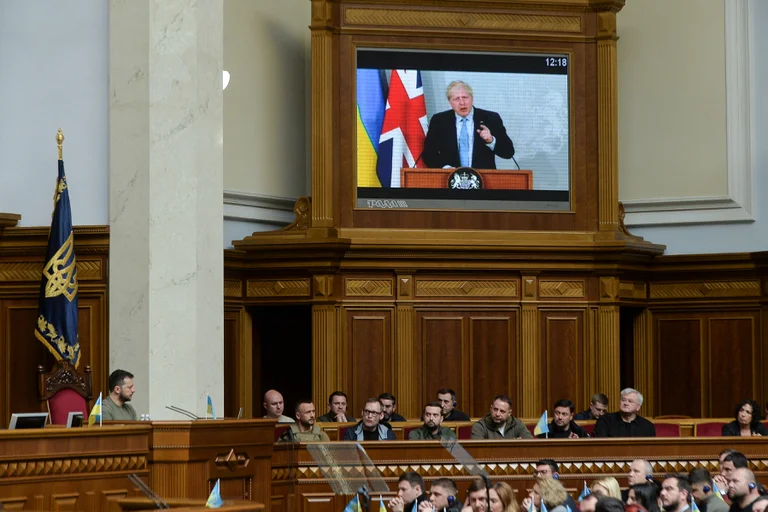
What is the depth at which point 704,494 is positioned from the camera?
8.34 meters

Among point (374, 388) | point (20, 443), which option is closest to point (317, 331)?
point (374, 388)

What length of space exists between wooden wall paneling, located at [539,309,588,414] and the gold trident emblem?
207 inches

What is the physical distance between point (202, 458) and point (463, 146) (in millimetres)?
7013

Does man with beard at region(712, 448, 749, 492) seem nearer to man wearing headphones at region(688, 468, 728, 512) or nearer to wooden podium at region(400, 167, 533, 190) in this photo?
man wearing headphones at region(688, 468, 728, 512)

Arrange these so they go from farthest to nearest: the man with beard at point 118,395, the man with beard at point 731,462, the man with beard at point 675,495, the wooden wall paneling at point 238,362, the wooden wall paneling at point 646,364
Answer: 1. the wooden wall paneling at point 646,364
2. the wooden wall paneling at point 238,362
3. the man with beard at point 118,395
4. the man with beard at point 731,462
5. the man with beard at point 675,495

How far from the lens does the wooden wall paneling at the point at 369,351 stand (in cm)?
1485

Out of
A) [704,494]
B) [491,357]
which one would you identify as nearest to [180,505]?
[704,494]

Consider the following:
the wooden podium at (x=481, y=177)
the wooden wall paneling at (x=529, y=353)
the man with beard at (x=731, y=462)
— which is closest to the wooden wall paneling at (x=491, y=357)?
the wooden wall paneling at (x=529, y=353)

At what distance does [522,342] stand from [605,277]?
1.11 m

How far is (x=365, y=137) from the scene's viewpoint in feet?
49.7

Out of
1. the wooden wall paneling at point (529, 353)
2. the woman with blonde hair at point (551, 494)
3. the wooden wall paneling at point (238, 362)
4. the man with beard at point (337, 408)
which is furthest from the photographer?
the wooden wall paneling at point (529, 353)

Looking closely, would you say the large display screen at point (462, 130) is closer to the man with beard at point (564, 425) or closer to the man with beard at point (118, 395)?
the man with beard at point (564, 425)

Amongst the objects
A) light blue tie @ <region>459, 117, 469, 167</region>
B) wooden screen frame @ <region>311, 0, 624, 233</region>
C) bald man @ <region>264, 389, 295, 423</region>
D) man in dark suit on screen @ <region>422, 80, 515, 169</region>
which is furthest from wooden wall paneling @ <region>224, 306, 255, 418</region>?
bald man @ <region>264, 389, 295, 423</region>

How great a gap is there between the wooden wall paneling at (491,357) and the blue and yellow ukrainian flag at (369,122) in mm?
1833
